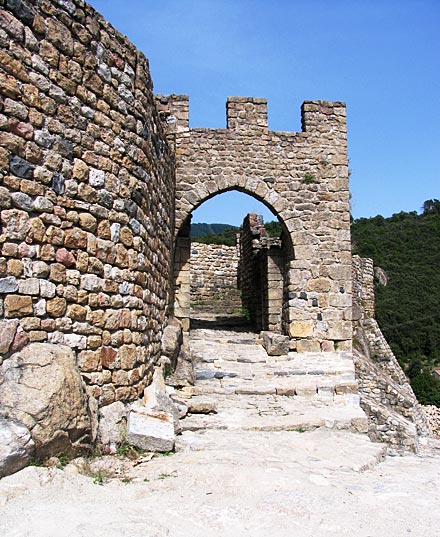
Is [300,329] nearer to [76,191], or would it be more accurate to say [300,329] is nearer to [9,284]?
[76,191]

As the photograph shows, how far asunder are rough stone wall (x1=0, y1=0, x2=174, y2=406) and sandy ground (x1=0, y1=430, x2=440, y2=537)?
103 centimetres

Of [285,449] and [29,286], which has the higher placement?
[29,286]

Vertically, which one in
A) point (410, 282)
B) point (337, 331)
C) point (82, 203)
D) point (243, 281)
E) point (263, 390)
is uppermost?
point (410, 282)

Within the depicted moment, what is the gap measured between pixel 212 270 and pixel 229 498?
42.9 ft

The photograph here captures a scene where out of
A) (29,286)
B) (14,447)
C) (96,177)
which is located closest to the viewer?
(14,447)

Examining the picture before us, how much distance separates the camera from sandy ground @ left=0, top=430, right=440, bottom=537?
10.2ft

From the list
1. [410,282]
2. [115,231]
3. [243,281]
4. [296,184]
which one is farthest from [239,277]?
[410,282]

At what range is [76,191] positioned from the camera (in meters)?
4.75

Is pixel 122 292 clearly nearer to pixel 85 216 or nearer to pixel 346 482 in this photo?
pixel 85 216

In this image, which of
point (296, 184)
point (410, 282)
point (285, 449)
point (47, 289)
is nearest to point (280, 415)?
point (285, 449)

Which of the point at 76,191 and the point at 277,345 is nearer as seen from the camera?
the point at 76,191

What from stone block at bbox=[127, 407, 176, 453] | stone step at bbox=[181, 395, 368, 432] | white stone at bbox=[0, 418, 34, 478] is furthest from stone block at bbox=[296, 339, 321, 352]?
white stone at bbox=[0, 418, 34, 478]

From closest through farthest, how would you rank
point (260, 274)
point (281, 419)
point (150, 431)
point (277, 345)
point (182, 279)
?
point (150, 431) → point (281, 419) → point (277, 345) → point (182, 279) → point (260, 274)

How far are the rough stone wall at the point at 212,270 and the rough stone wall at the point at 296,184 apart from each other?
251 inches
